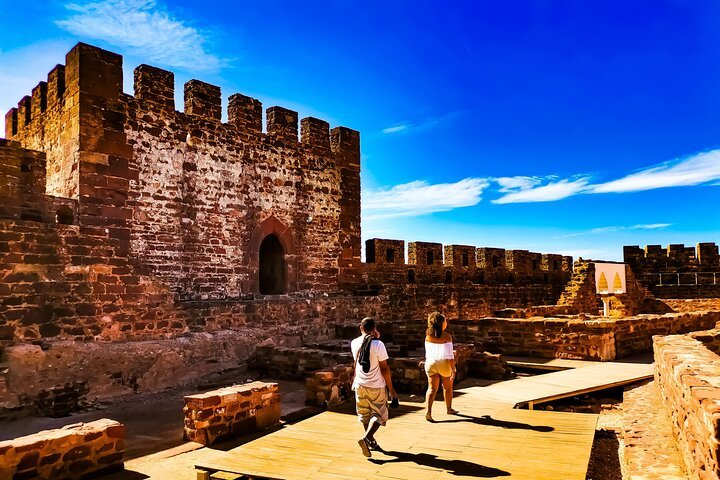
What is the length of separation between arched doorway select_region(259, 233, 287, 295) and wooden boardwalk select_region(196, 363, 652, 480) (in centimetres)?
689

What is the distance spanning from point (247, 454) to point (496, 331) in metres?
9.07

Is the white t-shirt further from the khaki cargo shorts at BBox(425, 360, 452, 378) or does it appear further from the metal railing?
the metal railing

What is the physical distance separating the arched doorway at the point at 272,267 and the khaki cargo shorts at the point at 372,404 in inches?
333

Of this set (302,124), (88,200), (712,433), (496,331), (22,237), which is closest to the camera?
(712,433)

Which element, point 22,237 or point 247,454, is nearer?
point 247,454

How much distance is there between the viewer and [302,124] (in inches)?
585

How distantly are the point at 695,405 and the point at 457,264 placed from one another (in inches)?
676

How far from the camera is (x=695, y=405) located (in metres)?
4.04

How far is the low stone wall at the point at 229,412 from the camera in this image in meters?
6.49

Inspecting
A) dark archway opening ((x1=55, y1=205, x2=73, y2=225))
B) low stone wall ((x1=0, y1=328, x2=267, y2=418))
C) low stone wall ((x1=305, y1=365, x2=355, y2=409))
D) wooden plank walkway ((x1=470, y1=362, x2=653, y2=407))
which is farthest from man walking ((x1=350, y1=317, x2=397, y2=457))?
dark archway opening ((x1=55, y1=205, x2=73, y2=225))

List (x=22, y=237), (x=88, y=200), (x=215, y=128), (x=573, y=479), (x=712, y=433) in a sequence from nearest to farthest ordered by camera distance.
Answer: (x=712, y=433)
(x=573, y=479)
(x=22, y=237)
(x=88, y=200)
(x=215, y=128)

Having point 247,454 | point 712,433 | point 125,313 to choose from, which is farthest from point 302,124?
point 712,433

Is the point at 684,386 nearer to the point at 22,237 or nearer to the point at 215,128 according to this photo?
the point at 22,237

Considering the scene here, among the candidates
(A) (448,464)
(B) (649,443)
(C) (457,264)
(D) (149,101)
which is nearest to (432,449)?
(A) (448,464)
